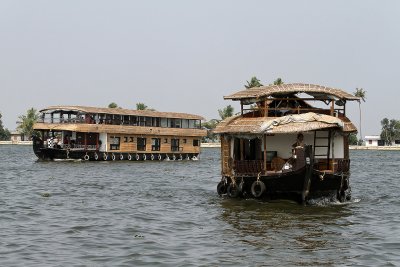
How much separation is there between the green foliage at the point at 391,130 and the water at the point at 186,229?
418 ft

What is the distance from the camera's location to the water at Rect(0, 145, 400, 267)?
14023 mm

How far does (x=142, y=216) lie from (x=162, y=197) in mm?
6521

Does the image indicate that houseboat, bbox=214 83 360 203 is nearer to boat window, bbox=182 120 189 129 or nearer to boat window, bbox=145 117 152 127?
boat window, bbox=145 117 152 127

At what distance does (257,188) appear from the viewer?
74.6 ft

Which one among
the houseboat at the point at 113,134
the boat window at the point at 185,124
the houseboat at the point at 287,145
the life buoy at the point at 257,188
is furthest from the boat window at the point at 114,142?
the life buoy at the point at 257,188

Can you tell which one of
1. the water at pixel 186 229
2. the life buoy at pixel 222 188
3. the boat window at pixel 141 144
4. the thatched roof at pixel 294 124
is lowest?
the water at pixel 186 229

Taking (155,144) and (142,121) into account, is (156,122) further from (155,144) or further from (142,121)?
(155,144)

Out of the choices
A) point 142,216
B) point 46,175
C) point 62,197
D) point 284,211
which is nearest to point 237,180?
point 284,211

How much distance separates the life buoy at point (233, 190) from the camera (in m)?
24.1

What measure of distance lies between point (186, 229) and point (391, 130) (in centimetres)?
14207

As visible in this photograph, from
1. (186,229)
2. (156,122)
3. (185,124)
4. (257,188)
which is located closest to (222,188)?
(257,188)

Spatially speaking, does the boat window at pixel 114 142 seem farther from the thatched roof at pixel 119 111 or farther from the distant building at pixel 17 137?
Answer: the distant building at pixel 17 137

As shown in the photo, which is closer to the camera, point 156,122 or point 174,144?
point 156,122

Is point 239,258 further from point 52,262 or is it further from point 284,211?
point 284,211
